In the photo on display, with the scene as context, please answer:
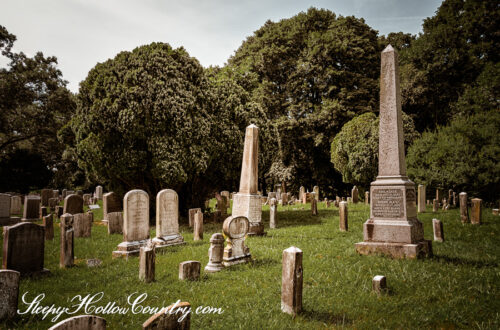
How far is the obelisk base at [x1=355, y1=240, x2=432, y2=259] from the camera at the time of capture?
6084 mm

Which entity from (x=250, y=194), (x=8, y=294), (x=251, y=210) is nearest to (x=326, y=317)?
(x=8, y=294)

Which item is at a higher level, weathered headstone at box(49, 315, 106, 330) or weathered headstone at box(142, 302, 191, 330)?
weathered headstone at box(49, 315, 106, 330)

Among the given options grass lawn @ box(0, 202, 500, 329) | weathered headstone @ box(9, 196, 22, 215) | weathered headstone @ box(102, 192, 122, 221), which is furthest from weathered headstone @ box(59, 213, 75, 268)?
weathered headstone @ box(9, 196, 22, 215)

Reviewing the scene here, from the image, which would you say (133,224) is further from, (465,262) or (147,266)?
(465,262)

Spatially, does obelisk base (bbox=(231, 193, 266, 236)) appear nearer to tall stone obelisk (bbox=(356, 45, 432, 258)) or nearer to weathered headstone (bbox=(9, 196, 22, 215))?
tall stone obelisk (bbox=(356, 45, 432, 258))

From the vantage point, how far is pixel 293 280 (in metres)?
3.57

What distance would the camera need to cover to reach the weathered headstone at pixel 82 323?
5.55ft

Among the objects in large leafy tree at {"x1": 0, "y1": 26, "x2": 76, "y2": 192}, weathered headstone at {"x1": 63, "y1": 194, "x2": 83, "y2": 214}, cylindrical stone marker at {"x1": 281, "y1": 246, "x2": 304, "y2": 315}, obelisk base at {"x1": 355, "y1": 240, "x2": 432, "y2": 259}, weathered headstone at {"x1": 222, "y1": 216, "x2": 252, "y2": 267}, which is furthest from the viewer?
large leafy tree at {"x1": 0, "y1": 26, "x2": 76, "y2": 192}

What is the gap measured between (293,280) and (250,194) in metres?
6.42

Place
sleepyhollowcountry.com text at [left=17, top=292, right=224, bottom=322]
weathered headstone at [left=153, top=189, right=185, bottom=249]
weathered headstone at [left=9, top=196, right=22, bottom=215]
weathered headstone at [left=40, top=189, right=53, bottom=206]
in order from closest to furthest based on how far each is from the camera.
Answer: sleepyhollowcountry.com text at [left=17, top=292, right=224, bottom=322] → weathered headstone at [left=153, top=189, right=185, bottom=249] → weathered headstone at [left=9, top=196, right=22, bottom=215] → weathered headstone at [left=40, top=189, right=53, bottom=206]

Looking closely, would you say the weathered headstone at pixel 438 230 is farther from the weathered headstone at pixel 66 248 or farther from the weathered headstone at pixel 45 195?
the weathered headstone at pixel 45 195

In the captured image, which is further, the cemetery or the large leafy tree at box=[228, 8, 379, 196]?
the large leafy tree at box=[228, 8, 379, 196]

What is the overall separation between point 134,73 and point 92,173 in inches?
181

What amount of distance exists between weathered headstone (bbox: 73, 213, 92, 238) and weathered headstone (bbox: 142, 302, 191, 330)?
8648 mm
